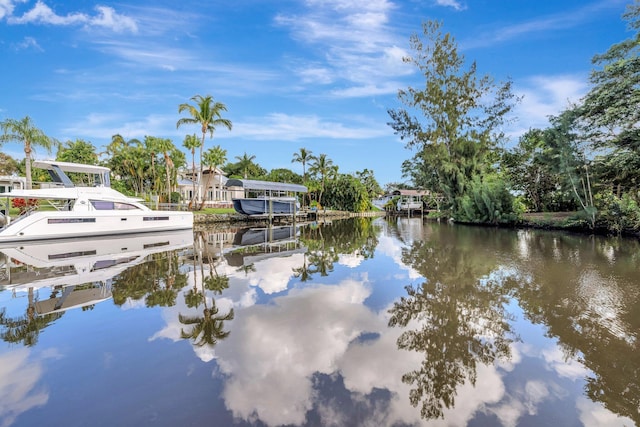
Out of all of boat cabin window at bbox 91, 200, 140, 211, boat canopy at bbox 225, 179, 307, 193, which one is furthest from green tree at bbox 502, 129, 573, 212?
boat cabin window at bbox 91, 200, 140, 211

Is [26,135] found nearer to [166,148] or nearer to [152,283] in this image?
[166,148]

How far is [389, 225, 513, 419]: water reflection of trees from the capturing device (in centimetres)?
275

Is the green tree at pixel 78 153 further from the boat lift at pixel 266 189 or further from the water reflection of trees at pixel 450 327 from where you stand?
the water reflection of trees at pixel 450 327

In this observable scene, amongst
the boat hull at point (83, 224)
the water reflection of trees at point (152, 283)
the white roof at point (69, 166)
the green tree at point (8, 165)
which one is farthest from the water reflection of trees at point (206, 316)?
the green tree at point (8, 165)

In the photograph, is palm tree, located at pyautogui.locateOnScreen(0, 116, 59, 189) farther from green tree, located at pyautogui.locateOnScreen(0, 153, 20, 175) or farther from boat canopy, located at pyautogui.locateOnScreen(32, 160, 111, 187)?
green tree, located at pyautogui.locateOnScreen(0, 153, 20, 175)

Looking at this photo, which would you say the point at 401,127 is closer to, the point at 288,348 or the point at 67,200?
the point at 67,200

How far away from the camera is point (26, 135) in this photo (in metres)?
20.9

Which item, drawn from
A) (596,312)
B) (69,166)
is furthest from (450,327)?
(69,166)

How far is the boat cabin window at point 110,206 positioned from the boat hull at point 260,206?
9.10 m

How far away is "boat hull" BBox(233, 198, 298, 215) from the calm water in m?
16.5

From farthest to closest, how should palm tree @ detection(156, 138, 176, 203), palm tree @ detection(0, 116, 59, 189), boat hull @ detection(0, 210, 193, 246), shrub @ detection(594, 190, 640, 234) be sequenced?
palm tree @ detection(156, 138, 176, 203)
palm tree @ detection(0, 116, 59, 189)
shrub @ detection(594, 190, 640, 234)
boat hull @ detection(0, 210, 193, 246)

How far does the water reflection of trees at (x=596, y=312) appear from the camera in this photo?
Result: 2.71m

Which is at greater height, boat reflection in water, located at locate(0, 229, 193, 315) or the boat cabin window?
the boat cabin window

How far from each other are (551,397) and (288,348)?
7.81 feet
